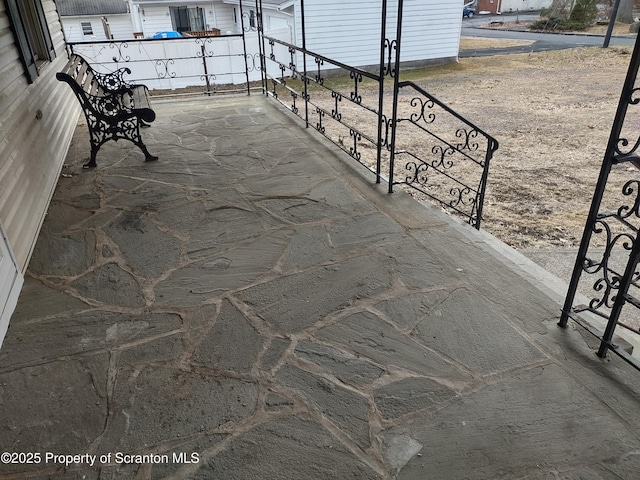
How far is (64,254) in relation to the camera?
2.86 metres

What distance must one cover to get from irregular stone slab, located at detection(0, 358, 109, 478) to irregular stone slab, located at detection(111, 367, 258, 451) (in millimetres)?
90

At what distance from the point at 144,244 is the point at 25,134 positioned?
4.78 feet

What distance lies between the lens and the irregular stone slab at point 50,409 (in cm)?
163

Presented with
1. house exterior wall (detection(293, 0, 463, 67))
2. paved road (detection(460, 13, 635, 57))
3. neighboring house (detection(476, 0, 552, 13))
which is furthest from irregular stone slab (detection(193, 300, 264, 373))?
neighboring house (detection(476, 0, 552, 13))

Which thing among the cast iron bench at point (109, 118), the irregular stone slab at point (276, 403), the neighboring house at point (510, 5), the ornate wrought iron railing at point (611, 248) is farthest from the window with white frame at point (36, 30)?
the neighboring house at point (510, 5)

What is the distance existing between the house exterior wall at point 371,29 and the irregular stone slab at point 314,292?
12.3 metres

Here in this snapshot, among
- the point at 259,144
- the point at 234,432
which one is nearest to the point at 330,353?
the point at 234,432

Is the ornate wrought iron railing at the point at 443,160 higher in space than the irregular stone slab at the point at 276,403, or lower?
lower

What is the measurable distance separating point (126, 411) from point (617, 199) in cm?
589

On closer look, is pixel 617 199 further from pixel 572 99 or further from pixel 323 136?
pixel 572 99

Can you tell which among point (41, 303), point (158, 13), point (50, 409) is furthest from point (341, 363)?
point (158, 13)

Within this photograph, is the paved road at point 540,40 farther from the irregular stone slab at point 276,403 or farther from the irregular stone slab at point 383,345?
the irregular stone slab at point 276,403

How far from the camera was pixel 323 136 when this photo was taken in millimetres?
5004

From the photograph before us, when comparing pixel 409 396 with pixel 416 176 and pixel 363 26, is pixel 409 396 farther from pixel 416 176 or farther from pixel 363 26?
pixel 363 26
